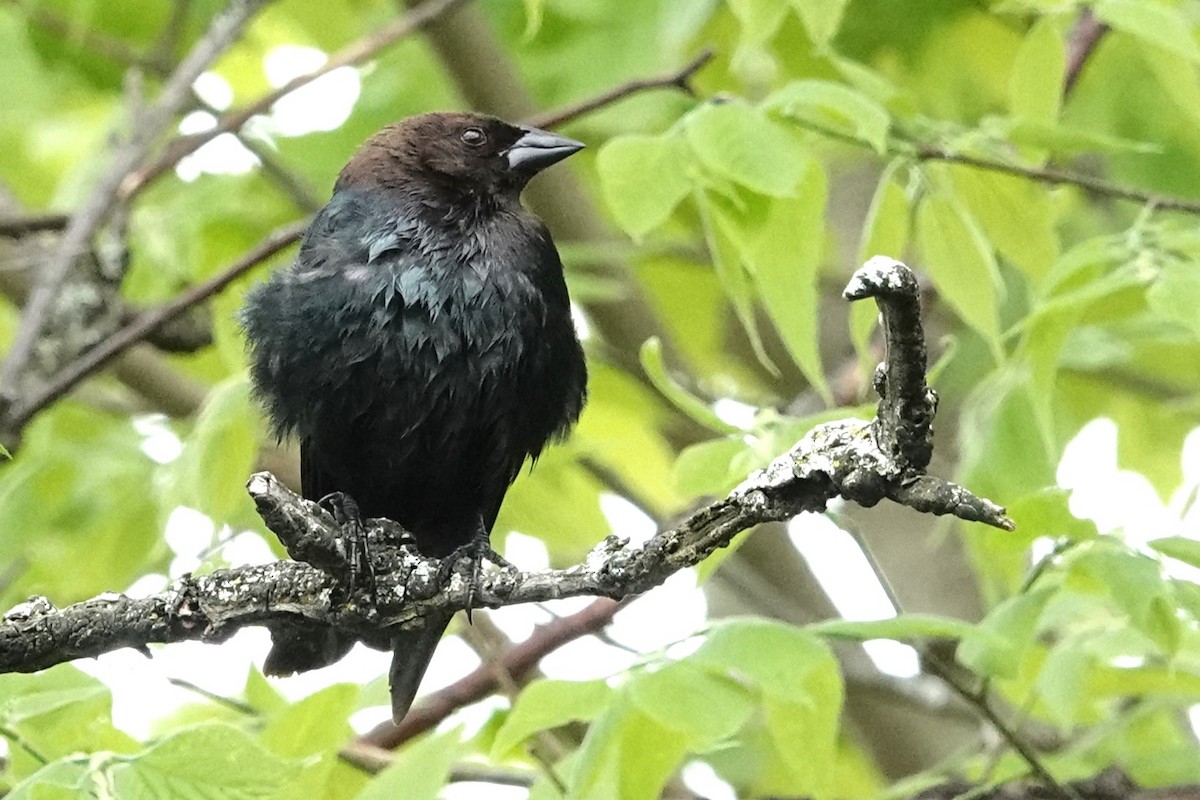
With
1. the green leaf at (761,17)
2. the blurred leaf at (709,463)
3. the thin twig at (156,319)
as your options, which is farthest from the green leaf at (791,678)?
the thin twig at (156,319)

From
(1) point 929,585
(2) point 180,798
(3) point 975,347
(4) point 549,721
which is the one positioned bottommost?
(1) point 929,585

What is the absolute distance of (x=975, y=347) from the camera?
4.88m

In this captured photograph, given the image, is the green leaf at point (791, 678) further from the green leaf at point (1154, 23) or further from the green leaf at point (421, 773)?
the green leaf at point (1154, 23)

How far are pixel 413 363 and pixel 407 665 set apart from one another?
2.19 ft

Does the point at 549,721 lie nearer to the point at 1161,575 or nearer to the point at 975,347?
the point at 1161,575

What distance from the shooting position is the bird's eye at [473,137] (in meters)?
4.38

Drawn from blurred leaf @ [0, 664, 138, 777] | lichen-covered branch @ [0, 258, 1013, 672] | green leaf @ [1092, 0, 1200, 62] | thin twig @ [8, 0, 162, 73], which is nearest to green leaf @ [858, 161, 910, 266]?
green leaf @ [1092, 0, 1200, 62]

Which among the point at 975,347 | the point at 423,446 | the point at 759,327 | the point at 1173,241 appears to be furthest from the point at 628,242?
the point at 1173,241

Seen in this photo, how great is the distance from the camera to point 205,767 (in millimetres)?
2357

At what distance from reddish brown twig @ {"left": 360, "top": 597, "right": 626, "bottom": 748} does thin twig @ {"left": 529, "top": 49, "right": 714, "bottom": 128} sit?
1188mm

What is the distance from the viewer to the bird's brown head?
420cm

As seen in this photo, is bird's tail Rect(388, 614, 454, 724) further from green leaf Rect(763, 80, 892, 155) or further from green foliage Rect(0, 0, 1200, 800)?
green leaf Rect(763, 80, 892, 155)

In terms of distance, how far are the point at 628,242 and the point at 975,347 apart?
114cm

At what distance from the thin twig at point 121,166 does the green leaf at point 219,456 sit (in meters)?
0.50
